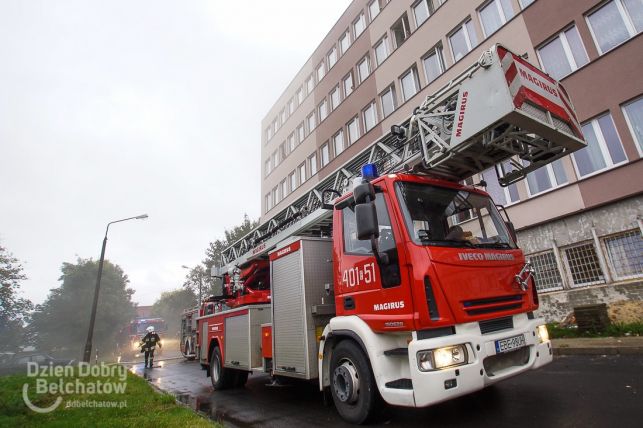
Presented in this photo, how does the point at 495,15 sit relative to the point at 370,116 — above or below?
below

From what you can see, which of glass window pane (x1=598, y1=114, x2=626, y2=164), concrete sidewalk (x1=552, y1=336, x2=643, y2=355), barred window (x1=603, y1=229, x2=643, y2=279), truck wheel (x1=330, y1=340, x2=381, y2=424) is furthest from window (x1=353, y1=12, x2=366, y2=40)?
truck wheel (x1=330, y1=340, x2=381, y2=424)

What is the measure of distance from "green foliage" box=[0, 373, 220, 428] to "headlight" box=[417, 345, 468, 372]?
271 cm

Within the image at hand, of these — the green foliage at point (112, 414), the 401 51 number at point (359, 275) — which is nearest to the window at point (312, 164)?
the green foliage at point (112, 414)

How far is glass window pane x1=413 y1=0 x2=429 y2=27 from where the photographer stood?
16.4m

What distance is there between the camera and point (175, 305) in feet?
274

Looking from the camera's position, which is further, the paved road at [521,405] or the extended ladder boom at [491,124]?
the extended ladder boom at [491,124]

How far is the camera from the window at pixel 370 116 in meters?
19.0

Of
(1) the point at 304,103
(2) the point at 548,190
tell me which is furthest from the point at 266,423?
(1) the point at 304,103

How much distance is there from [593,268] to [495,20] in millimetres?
9340

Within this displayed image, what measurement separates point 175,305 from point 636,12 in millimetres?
88935

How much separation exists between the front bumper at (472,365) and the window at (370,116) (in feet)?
53.0

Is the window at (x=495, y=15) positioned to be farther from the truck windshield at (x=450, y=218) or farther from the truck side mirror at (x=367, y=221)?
the truck side mirror at (x=367, y=221)

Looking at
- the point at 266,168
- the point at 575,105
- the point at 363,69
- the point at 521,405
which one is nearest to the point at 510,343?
the point at 521,405

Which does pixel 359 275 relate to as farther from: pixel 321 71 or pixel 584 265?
pixel 321 71
